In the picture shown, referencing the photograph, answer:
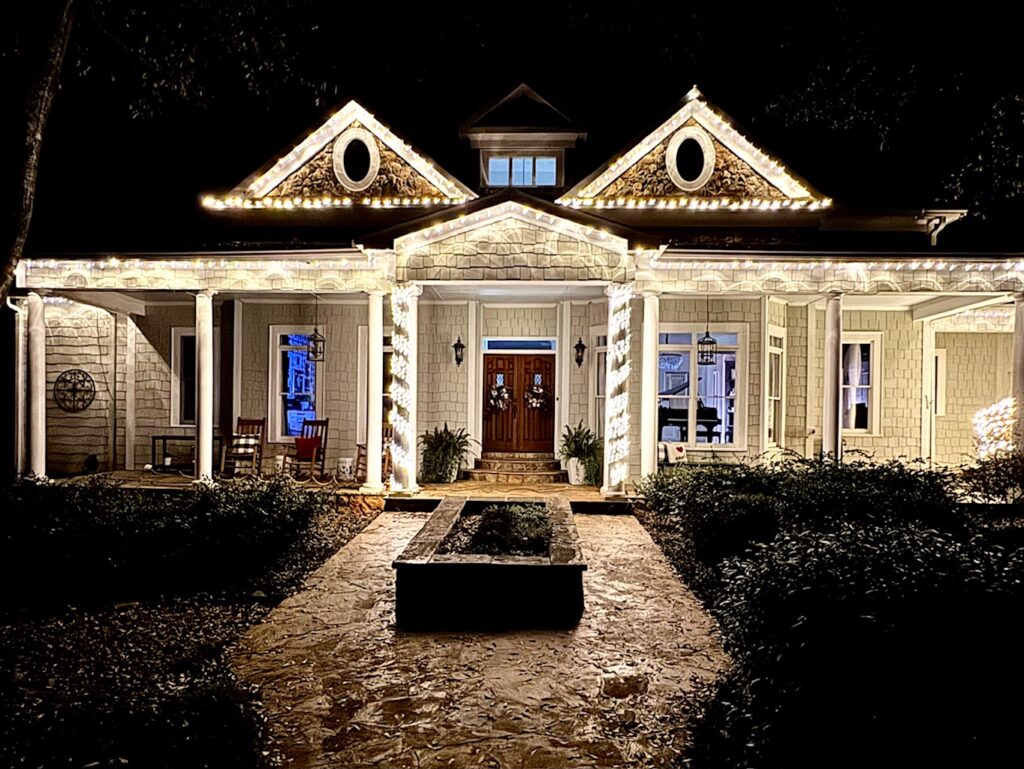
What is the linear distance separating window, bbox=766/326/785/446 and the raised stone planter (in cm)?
839

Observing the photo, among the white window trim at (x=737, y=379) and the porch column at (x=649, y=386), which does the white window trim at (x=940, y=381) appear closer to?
the white window trim at (x=737, y=379)

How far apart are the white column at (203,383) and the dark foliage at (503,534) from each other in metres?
5.22

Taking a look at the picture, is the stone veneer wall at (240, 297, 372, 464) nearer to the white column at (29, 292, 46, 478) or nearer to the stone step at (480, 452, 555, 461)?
the stone step at (480, 452, 555, 461)

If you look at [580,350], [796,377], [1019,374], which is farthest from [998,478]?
[580,350]

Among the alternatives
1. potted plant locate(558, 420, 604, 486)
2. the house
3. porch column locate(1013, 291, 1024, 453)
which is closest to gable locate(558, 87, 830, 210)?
the house

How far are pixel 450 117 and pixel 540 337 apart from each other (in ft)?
18.1

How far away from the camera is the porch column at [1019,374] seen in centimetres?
1032

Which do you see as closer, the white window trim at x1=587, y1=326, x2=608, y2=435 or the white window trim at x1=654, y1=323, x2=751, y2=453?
the white window trim at x1=654, y1=323, x2=751, y2=453

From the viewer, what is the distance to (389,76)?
8359 mm

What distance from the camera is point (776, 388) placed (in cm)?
1313

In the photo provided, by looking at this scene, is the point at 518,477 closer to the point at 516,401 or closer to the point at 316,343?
the point at 516,401

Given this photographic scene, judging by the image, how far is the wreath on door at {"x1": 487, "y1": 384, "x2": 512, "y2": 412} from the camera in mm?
13633

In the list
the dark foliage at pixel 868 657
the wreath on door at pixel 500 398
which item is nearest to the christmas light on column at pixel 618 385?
the wreath on door at pixel 500 398

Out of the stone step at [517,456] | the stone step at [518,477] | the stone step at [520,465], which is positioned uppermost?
the stone step at [517,456]
